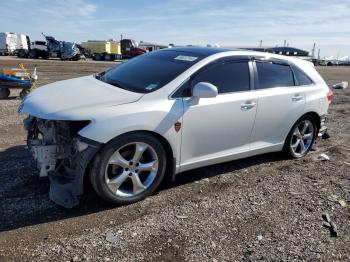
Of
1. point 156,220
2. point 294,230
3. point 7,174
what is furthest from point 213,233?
point 7,174

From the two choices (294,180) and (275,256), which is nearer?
(275,256)

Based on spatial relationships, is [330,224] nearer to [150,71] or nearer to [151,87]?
[151,87]

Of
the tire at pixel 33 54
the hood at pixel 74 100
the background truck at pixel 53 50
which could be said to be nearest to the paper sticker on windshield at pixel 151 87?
the hood at pixel 74 100

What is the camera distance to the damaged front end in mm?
3838

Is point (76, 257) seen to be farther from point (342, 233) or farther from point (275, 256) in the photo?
point (342, 233)

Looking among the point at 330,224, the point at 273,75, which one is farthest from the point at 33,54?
the point at 330,224

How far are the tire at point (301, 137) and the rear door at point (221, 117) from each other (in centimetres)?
108

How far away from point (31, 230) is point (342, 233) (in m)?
3.13

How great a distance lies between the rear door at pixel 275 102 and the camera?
17.2 feet

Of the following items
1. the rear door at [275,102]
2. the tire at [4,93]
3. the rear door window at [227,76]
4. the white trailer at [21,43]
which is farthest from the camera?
the white trailer at [21,43]

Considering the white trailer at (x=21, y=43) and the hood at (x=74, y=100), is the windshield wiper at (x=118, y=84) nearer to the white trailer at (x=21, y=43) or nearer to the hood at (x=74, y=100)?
the hood at (x=74, y=100)

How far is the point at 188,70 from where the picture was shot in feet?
15.1

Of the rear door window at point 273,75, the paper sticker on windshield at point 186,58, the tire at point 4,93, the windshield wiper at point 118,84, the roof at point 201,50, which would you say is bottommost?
the tire at point 4,93

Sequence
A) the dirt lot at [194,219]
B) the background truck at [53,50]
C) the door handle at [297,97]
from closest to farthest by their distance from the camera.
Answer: the dirt lot at [194,219]
the door handle at [297,97]
the background truck at [53,50]
